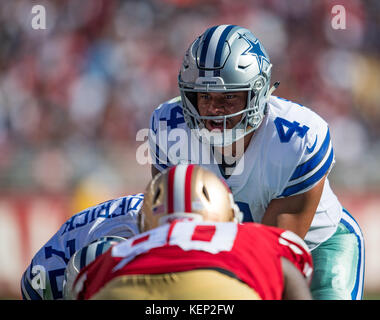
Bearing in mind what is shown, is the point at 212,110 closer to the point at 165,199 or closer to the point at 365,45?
the point at 165,199

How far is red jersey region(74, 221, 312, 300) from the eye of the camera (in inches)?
92.4

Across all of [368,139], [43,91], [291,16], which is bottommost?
[368,139]

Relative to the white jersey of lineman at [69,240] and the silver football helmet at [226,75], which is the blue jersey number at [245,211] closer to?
the silver football helmet at [226,75]

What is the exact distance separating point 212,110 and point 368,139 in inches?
265

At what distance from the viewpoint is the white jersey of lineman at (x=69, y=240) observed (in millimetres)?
3611

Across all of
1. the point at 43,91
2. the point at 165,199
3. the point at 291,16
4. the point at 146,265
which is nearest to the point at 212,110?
the point at 165,199

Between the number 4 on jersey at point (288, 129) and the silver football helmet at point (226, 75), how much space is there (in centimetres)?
11
